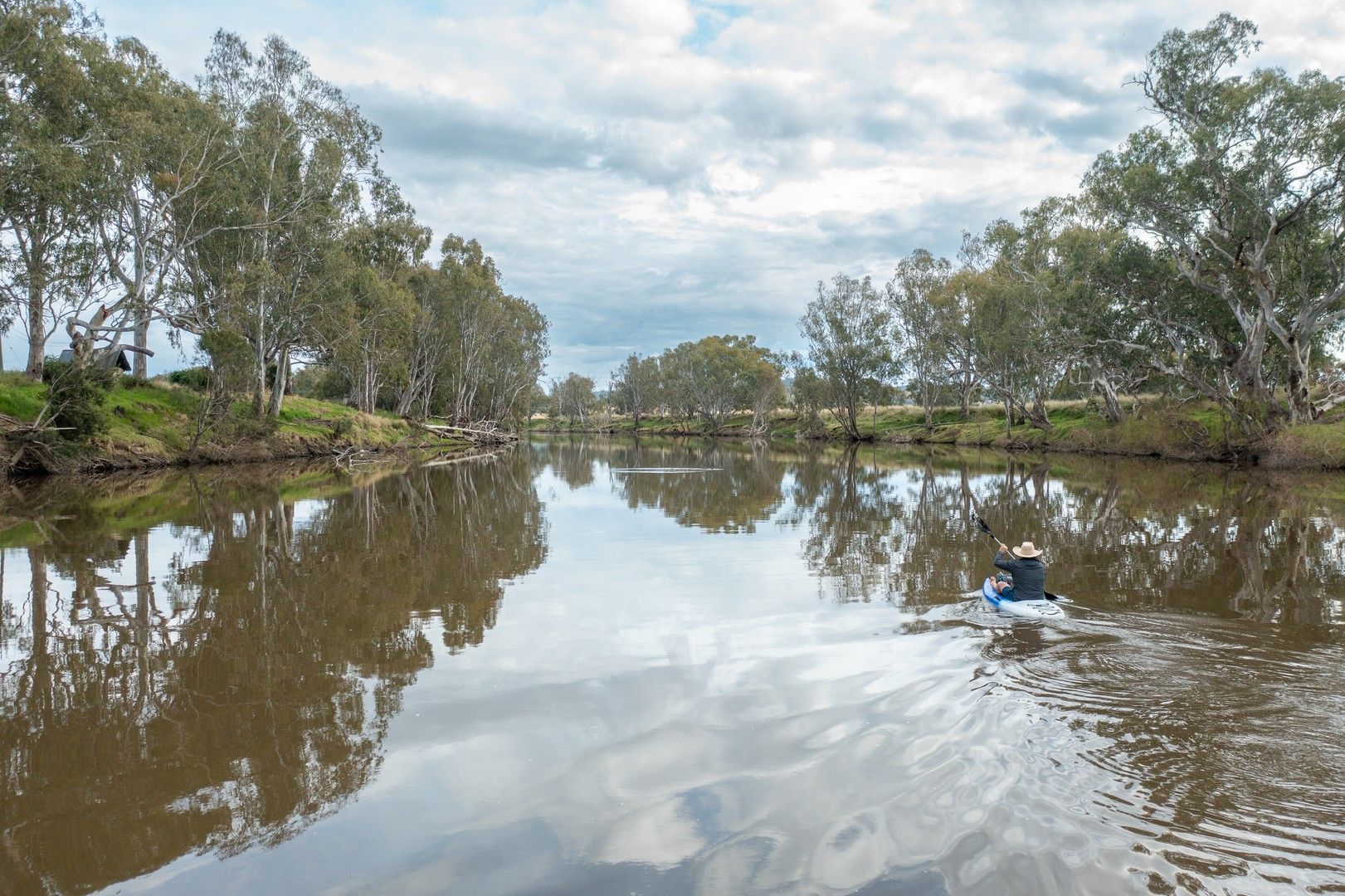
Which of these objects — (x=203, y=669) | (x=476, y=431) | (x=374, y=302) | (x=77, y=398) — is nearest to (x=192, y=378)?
(x=374, y=302)

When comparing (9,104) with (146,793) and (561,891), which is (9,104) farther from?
(561,891)

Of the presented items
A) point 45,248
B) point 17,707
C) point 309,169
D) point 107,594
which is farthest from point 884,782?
point 309,169

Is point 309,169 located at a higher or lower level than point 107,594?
higher

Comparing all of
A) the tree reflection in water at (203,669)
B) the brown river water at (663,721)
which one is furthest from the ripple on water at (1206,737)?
the tree reflection in water at (203,669)

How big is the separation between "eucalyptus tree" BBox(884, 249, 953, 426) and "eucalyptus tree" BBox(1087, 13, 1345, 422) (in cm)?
2759

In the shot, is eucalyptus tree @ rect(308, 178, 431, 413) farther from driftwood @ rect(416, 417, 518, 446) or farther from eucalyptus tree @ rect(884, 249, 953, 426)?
eucalyptus tree @ rect(884, 249, 953, 426)

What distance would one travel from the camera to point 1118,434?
45.3m

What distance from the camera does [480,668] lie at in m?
7.35

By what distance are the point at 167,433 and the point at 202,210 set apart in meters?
9.63

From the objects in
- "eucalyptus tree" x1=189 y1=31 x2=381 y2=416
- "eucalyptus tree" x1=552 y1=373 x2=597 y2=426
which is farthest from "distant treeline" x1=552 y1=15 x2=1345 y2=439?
"eucalyptus tree" x1=552 y1=373 x2=597 y2=426

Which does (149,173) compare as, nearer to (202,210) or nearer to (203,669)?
(202,210)

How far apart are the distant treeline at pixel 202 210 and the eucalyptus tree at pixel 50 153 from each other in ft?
0.20

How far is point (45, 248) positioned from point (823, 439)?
6595cm

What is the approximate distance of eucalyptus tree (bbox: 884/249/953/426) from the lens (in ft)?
206
